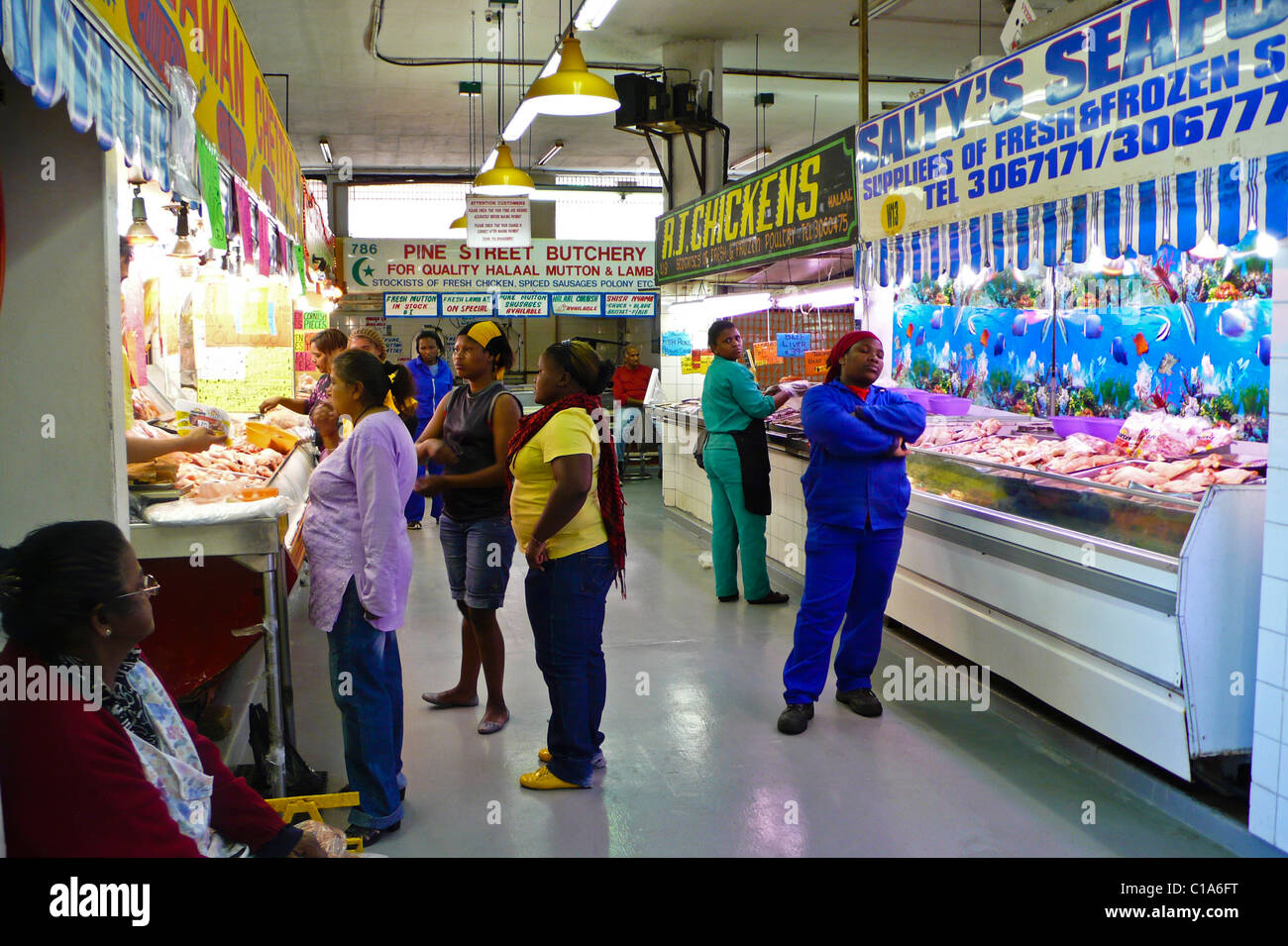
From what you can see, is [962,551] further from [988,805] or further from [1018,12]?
[1018,12]

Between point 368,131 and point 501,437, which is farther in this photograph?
point 368,131

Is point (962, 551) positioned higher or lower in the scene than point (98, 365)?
lower

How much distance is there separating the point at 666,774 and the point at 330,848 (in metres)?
1.96

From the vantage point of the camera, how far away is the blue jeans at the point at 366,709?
11.3 ft

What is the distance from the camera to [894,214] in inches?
241

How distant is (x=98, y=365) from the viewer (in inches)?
114

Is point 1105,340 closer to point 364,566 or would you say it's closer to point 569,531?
point 569,531

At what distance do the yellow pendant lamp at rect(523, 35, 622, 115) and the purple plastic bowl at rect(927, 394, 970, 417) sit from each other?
305 cm

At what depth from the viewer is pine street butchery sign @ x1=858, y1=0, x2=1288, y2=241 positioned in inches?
144

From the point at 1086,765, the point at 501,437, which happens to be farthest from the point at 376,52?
the point at 1086,765

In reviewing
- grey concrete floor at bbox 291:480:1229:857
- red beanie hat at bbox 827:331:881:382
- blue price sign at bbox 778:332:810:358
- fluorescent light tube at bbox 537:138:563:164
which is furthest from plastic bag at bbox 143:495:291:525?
fluorescent light tube at bbox 537:138:563:164

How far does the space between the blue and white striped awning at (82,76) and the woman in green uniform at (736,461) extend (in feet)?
13.6

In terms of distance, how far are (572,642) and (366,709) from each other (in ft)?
2.52
